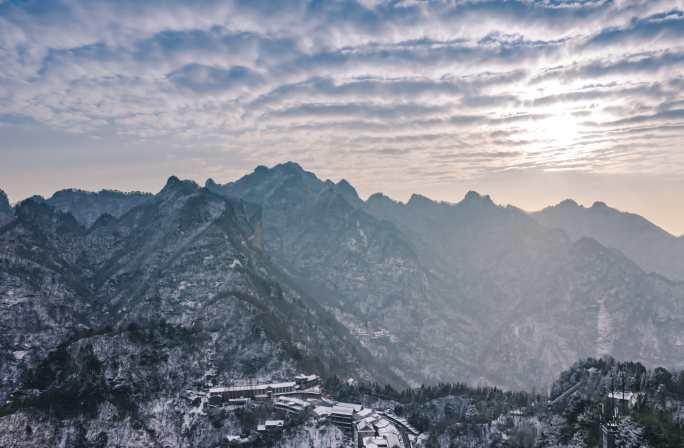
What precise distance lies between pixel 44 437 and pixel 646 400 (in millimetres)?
199319

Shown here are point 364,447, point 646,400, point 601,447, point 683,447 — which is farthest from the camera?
point 364,447

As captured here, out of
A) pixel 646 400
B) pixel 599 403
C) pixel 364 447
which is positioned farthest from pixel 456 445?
pixel 646 400

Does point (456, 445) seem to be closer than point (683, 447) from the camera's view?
No

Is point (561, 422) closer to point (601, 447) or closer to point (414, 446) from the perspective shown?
point (601, 447)

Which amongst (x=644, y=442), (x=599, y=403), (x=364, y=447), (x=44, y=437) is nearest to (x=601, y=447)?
(x=644, y=442)

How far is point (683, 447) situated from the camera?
14650 centimetres

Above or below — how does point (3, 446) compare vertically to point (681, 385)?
below

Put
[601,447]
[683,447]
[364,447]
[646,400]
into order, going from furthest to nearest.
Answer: [364,447] < [646,400] < [601,447] < [683,447]

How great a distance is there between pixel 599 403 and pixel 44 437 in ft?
609

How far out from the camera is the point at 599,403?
586 ft

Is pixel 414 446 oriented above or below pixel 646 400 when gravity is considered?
below

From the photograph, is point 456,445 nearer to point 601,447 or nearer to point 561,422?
point 561,422

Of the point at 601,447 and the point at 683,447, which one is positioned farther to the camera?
the point at 601,447

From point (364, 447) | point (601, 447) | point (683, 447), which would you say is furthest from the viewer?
point (364, 447)
